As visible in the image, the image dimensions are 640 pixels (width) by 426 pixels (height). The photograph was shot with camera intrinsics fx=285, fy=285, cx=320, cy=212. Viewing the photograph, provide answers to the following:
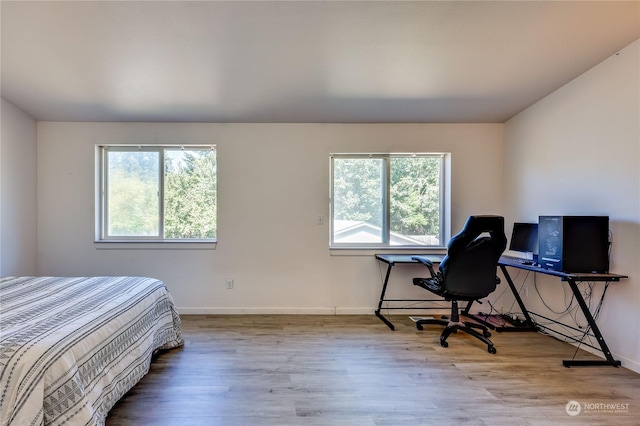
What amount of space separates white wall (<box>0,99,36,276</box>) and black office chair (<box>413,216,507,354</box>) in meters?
4.47

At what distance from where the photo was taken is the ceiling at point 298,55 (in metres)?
1.98

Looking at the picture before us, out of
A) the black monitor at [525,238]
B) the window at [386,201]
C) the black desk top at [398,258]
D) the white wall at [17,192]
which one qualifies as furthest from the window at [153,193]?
the black monitor at [525,238]

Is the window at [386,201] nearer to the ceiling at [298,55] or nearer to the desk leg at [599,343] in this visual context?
the ceiling at [298,55]

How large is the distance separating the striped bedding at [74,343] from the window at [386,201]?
2.14 meters

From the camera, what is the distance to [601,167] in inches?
94.1

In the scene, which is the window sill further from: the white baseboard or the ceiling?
the ceiling

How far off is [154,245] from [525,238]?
4154 millimetres

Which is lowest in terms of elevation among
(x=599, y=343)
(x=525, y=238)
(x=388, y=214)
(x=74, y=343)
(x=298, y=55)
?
(x=599, y=343)

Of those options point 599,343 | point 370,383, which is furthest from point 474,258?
point 370,383

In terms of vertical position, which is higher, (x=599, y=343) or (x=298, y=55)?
(x=298, y=55)

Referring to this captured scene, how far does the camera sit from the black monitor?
2.89 m

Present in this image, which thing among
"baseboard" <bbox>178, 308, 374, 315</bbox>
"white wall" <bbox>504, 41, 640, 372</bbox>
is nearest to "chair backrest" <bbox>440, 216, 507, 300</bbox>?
"white wall" <bbox>504, 41, 640, 372</bbox>

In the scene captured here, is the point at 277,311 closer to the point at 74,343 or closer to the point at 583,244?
the point at 74,343

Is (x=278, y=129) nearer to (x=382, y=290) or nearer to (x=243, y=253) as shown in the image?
(x=243, y=253)
